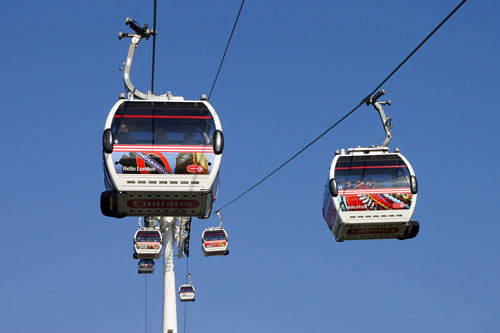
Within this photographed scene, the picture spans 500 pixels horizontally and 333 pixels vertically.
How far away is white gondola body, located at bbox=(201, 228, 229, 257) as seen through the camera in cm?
2780

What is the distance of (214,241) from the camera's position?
27797mm

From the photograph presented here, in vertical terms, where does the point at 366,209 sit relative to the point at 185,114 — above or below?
below

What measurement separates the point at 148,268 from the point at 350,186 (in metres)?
13.1

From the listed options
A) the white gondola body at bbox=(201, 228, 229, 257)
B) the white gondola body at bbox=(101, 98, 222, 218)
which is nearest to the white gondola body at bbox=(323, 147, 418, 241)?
the white gondola body at bbox=(101, 98, 222, 218)

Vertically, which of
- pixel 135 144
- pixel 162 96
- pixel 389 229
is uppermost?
pixel 162 96

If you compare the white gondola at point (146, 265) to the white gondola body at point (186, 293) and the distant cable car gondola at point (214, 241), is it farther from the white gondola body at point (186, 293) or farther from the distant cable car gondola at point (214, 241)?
the white gondola body at point (186, 293)

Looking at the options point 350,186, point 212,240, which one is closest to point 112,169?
point 350,186

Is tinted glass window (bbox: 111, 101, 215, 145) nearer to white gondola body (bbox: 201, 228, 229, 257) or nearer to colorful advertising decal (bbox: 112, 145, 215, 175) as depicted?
colorful advertising decal (bbox: 112, 145, 215, 175)

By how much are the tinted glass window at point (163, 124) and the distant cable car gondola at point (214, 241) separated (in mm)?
11104

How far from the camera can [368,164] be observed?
19562 mm

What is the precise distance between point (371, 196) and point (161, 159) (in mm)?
4728

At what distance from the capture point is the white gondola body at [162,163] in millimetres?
16469

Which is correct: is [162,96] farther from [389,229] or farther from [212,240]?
[212,240]

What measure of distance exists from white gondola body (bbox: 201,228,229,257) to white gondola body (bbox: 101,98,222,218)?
10.8 metres
